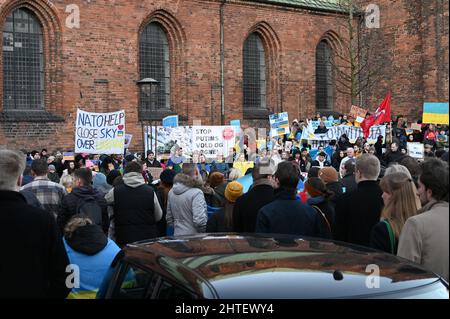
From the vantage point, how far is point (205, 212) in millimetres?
8047

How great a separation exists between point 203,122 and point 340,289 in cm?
2468

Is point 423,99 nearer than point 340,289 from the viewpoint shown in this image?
No

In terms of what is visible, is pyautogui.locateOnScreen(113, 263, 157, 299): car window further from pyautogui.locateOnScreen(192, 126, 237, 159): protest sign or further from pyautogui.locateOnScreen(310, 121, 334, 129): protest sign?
pyautogui.locateOnScreen(310, 121, 334, 129): protest sign

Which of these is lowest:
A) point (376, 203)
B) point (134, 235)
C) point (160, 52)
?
point (134, 235)

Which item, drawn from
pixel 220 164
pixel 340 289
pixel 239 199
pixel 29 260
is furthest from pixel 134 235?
pixel 220 164

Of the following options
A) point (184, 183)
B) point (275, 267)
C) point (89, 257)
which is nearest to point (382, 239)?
point (275, 267)

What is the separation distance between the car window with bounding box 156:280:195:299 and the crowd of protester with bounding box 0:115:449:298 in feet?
3.15

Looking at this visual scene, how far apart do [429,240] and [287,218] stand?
6.19ft

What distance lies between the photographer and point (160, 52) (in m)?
27.3

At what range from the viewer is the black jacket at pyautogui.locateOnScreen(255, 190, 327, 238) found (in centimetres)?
586

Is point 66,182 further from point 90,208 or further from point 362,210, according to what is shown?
point 362,210

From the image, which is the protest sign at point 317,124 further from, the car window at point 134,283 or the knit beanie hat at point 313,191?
the car window at point 134,283
